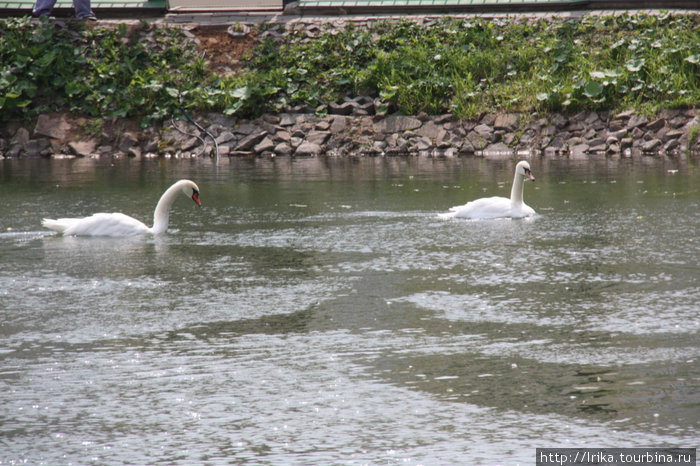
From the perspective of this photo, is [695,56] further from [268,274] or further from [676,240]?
[268,274]

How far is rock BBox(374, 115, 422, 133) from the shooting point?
25750 mm

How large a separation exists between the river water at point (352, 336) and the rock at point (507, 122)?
1165cm

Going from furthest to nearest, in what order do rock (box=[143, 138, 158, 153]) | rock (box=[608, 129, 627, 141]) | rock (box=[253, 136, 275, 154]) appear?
1. rock (box=[143, 138, 158, 153])
2. rock (box=[253, 136, 275, 154])
3. rock (box=[608, 129, 627, 141])

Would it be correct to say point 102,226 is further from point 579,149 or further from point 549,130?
point 549,130

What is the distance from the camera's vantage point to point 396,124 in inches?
1019

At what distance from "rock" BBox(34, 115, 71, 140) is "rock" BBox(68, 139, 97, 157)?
518mm

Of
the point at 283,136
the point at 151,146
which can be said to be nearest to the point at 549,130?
the point at 283,136

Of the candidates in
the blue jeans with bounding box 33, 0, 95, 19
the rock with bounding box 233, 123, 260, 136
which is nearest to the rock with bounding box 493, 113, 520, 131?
the rock with bounding box 233, 123, 260, 136

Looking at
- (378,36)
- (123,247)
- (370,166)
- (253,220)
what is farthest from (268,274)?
(378,36)

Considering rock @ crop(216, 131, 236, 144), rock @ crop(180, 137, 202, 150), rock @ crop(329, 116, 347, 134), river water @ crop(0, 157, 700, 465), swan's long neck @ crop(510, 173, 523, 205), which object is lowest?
river water @ crop(0, 157, 700, 465)

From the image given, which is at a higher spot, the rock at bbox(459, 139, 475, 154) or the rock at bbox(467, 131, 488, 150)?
the rock at bbox(467, 131, 488, 150)

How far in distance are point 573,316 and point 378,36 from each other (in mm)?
22828

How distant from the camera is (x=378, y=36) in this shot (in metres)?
29.1

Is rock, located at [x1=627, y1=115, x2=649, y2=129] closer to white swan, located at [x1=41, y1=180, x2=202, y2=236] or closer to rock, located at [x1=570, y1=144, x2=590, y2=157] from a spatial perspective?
rock, located at [x1=570, y1=144, x2=590, y2=157]
